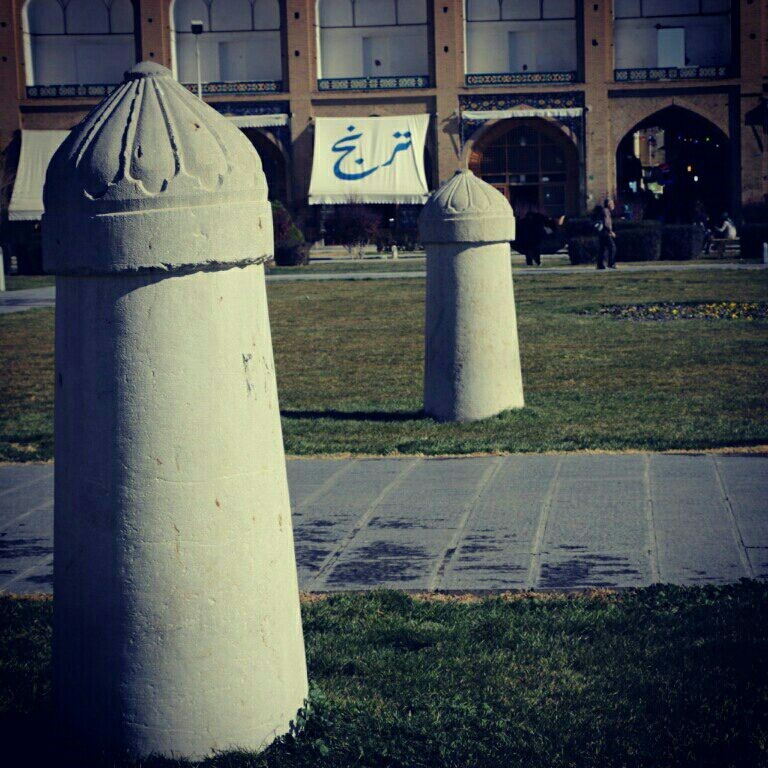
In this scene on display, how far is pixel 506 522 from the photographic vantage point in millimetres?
6043

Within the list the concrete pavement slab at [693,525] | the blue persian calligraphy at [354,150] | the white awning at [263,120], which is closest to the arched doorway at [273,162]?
the white awning at [263,120]

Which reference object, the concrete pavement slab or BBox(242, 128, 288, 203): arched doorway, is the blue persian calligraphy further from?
the concrete pavement slab

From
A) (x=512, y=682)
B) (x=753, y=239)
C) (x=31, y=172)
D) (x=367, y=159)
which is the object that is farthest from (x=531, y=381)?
(x=31, y=172)

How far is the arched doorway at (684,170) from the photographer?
47094mm

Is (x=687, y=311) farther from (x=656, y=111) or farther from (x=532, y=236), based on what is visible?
(x=656, y=111)

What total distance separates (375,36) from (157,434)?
4514 centimetres

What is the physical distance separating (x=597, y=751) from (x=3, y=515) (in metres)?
4.08

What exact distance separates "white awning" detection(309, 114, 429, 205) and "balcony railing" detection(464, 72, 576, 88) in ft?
7.41

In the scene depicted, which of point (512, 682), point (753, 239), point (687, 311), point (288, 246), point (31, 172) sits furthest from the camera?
point (31, 172)

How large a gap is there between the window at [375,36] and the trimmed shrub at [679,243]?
55.4 feet

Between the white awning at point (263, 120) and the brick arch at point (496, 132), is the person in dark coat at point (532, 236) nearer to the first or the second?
the brick arch at point (496, 132)

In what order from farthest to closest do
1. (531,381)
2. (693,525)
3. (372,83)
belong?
1. (372,83)
2. (531,381)
3. (693,525)

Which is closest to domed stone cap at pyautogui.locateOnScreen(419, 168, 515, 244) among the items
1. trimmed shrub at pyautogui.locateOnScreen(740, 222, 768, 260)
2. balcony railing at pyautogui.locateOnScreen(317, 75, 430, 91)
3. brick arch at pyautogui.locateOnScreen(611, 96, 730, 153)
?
trimmed shrub at pyautogui.locateOnScreen(740, 222, 768, 260)

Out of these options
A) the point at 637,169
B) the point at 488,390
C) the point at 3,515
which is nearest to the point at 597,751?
the point at 3,515
